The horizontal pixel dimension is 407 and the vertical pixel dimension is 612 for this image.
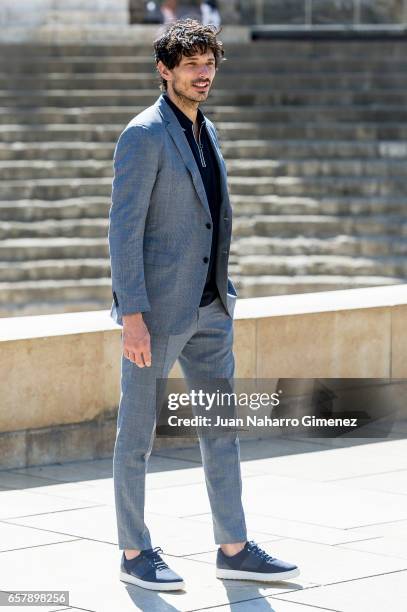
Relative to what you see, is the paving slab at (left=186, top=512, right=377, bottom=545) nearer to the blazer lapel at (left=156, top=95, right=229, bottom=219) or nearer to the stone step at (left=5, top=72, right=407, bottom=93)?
the blazer lapel at (left=156, top=95, right=229, bottom=219)

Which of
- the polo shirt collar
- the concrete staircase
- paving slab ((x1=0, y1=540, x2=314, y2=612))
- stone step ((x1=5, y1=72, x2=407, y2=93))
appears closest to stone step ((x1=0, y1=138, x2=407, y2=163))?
the concrete staircase

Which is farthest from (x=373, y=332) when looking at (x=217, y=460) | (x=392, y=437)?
(x=217, y=460)

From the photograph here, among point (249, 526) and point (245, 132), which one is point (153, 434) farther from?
point (245, 132)

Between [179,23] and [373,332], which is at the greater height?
[179,23]

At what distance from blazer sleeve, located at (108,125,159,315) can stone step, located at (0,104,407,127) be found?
1388cm

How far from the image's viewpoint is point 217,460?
17.6ft

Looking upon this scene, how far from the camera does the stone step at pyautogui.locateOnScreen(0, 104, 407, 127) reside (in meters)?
19.0

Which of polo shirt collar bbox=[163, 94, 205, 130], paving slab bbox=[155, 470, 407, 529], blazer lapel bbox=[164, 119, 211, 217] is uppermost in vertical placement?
polo shirt collar bbox=[163, 94, 205, 130]

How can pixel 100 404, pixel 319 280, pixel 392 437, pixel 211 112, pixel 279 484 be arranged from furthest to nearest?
pixel 211 112 → pixel 319 280 → pixel 392 437 → pixel 100 404 → pixel 279 484

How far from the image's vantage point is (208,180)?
536 cm

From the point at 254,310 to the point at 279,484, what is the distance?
1447 mm

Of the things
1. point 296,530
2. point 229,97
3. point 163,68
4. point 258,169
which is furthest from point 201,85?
point 229,97

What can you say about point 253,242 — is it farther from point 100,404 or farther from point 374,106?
point 100,404

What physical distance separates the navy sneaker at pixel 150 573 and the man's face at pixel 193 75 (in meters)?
1.53
